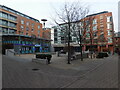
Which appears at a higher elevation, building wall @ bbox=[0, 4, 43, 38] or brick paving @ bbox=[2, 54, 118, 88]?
building wall @ bbox=[0, 4, 43, 38]

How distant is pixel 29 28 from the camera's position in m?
44.4

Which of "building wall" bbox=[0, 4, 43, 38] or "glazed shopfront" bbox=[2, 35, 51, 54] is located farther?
"building wall" bbox=[0, 4, 43, 38]

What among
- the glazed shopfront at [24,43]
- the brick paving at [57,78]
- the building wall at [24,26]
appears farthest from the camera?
the building wall at [24,26]

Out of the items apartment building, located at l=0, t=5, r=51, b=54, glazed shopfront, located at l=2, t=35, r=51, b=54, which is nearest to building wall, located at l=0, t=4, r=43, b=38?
apartment building, located at l=0, t=5, r=51, b=54

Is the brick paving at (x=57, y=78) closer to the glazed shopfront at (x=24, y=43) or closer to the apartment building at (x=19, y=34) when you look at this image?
the glazed shopfront at (x=24, y=43)

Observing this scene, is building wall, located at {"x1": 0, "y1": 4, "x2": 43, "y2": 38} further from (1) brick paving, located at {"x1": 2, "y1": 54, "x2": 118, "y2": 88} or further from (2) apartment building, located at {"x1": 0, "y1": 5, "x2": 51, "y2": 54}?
(1) brick paving, located at {"x1": 2, "y1": 54, "x2": 118, "y2": 88}

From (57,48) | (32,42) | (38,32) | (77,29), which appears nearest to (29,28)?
(38,32)

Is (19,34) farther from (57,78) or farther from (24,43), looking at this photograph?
(57,78)

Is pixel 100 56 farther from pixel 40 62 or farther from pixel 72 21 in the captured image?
pixel 40 62

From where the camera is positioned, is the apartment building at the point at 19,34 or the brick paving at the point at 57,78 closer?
the brick paving at the point at 57,78

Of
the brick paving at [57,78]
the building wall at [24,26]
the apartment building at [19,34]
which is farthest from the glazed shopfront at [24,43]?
the brick paving at [57,78]

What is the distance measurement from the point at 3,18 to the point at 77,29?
101 feet

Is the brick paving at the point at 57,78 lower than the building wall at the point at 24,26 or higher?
lower

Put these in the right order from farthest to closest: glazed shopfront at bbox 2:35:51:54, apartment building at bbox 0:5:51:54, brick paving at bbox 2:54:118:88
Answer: apartment building at bbox 0:5:51:54, glazed shopfront at bbox 2:35:51:54, brick paving at bbox 2:54:118:88
